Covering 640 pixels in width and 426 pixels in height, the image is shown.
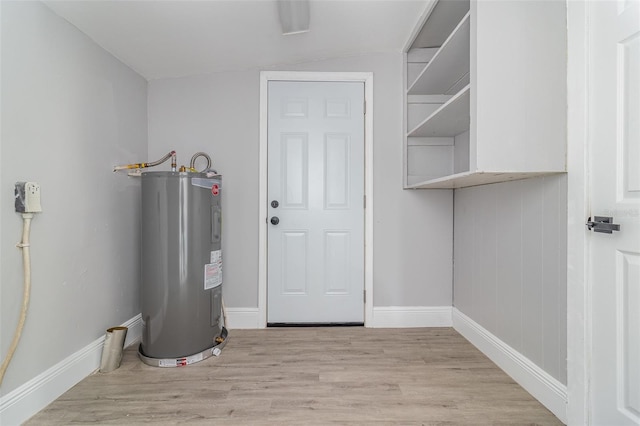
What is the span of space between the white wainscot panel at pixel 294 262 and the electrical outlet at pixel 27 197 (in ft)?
5.12

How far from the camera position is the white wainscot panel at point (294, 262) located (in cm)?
263

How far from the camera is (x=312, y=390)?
170 cm

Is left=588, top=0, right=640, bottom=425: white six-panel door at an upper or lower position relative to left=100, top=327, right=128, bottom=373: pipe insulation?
upper

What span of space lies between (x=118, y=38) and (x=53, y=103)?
619mm

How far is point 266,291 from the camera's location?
2619 mm

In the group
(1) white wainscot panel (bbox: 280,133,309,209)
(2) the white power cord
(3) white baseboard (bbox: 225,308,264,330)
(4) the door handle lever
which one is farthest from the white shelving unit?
(2) the white power cord

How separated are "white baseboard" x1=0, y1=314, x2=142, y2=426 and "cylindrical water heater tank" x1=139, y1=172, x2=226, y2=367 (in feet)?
0.91

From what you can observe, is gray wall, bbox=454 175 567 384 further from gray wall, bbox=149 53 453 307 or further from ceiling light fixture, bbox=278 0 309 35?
ceiling light fixture, bbox=278 0 309 35

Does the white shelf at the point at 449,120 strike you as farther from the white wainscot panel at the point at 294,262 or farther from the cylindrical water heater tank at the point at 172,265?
the cylindrical water heater tank at the point at 172,265

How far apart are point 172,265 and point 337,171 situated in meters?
1.43

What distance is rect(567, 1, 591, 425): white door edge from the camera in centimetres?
137

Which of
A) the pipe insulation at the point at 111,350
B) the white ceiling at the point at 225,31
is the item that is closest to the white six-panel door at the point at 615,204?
the white ceiling at the point at 225,31

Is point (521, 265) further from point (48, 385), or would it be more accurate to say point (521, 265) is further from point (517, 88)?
point (48, 385)

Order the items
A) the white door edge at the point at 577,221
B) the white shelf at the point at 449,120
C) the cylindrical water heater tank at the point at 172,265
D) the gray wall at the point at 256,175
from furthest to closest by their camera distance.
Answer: the gray wall at the point at 256,175
the cylindrical water heater tank at the point at 172,265
the white shelf at the point at 449,120
the white door edge at the point at 577,221
